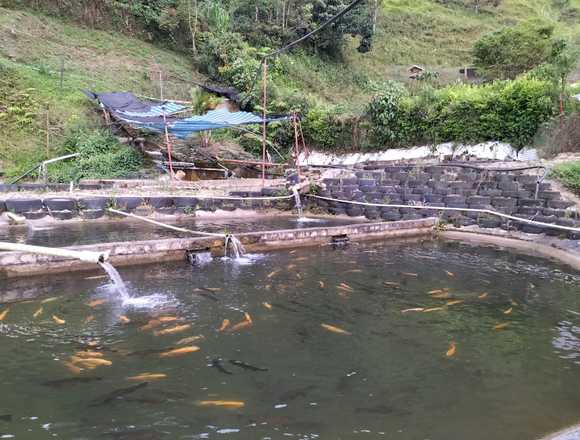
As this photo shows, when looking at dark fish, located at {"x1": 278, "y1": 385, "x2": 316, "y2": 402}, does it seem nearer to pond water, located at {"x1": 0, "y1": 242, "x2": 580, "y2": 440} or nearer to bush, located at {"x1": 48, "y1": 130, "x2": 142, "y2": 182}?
pond water, located at {"x1": 0, "y1": 242, "x2": 580, "y2": 440}

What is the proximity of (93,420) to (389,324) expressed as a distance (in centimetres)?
380

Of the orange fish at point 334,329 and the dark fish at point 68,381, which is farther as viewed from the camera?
the orange fish at point 334,329

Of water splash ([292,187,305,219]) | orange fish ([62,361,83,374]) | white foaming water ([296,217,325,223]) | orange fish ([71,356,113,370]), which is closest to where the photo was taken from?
orange fish ([62,361,83,374])

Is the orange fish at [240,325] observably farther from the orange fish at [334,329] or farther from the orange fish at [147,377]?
the orange fish at [147,377]

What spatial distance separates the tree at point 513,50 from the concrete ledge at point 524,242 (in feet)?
73.6

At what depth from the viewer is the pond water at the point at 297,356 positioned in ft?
14.0

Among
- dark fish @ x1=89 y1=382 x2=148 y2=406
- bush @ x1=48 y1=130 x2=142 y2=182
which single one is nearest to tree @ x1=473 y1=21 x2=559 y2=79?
bush @ x1=48 y1=130 x2=142 y2=182

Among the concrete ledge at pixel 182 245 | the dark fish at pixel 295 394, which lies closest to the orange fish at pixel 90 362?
the dark fish at pixel 295 394

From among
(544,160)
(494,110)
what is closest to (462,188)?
(544,160)

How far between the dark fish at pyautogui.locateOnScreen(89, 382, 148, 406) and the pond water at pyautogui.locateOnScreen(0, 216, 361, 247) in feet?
21.5

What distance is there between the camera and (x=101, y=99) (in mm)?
19047

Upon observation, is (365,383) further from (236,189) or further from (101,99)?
(101,99)

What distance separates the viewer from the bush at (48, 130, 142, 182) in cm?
1802

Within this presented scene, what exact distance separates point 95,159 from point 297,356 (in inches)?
607
